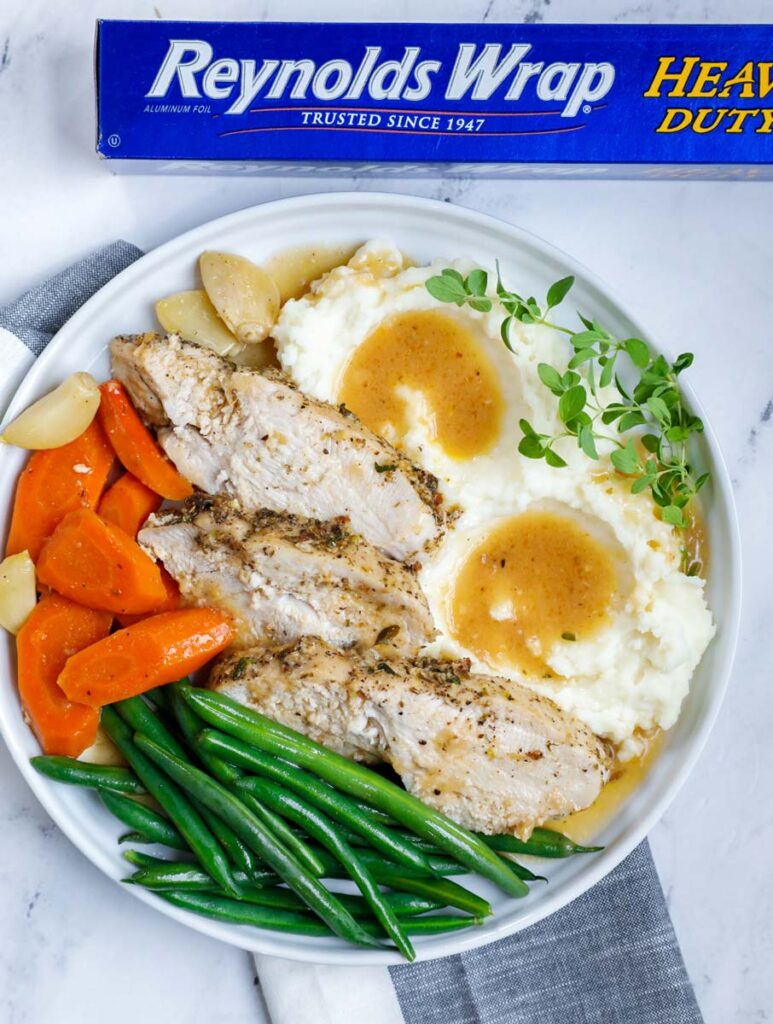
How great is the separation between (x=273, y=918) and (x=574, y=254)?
339 cm

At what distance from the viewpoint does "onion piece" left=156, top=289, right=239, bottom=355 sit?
4352 millimetres

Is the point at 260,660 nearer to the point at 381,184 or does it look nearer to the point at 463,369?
the point at 463,369

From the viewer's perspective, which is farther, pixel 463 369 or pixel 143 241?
pixel 143 241

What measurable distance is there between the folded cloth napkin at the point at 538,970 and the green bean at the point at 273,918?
1.35 feet

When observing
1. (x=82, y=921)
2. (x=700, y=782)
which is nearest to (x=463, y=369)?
(x=700, y=782)

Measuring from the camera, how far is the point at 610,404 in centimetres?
422

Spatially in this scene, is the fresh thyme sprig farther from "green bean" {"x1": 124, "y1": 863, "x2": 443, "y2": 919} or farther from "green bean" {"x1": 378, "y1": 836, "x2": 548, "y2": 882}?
"green bean" {"x1": 124, "y1": 863, "x2": 443, "y2": 919}

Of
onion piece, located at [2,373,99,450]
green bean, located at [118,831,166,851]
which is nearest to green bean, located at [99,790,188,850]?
green bean, located at [118,831,166,851]

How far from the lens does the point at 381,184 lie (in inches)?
183

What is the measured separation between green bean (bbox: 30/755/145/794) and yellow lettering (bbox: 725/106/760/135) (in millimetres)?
3960

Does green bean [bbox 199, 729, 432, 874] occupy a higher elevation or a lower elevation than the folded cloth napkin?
higher

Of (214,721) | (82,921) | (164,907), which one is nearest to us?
(214,721)

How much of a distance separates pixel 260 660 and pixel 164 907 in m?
1.17

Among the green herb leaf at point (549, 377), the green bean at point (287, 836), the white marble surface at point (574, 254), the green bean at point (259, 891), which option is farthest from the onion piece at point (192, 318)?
the green bean at point (259, 891)
